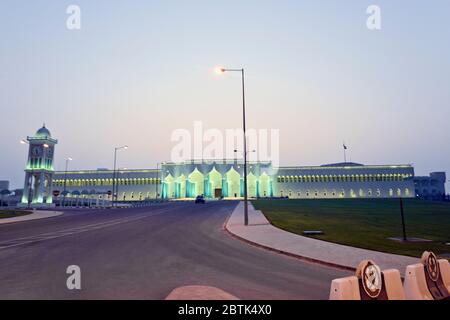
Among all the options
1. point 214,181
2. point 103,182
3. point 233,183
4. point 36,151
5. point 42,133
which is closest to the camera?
point 36,151

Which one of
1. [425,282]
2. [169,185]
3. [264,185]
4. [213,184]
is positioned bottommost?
[425,282]

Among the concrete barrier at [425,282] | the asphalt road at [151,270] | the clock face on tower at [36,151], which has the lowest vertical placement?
the asphalt road at [151,270]

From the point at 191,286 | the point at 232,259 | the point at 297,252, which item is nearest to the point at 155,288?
the point at 191,286

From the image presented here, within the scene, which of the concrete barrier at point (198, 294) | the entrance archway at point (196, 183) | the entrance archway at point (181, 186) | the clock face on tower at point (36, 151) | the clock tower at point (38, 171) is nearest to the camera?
the concrete barrier at point (198, 294)

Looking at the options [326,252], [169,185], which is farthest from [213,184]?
[326,252]

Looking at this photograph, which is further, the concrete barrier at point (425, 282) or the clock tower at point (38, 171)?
the clock tower at point (38, 171)

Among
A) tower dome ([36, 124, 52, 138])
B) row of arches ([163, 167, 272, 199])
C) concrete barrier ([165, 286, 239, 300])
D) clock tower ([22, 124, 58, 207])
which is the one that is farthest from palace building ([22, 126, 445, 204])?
concrete barrier ([165, 286, 239, 300])

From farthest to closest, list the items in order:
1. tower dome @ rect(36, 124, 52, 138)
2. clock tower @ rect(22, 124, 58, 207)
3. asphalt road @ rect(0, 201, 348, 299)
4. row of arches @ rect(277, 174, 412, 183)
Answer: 1. row of arches @ rect(277, 174, 412, 183)
2. tower dome @ rect(36, 124, 52, 138)
3. clock tower @ rect(22, 124, 58, 207)
4. asphalt road @ rect(0, 201, 348, 299)

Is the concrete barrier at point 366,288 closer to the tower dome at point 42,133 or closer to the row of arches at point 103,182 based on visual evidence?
the tower dome at point 42,133

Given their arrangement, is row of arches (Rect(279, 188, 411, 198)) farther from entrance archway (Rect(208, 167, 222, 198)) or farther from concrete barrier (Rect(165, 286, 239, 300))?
concrete barrier (Rect(165, 286, 239, 300))

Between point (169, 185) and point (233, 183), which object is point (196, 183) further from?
point (233, 183)

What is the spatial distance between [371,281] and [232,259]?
5701mm

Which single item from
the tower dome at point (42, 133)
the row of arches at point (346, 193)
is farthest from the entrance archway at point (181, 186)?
the tower dome at point (42, 133)

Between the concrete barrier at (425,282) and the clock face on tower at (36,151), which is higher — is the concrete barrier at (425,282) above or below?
below
